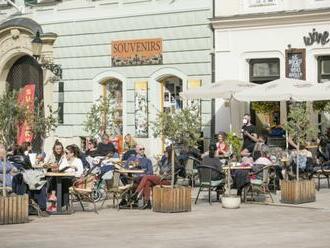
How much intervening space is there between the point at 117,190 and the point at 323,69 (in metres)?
9.97

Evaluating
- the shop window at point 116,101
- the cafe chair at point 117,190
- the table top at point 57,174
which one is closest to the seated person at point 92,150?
the shop window at point 116,101

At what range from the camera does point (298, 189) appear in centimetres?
1722

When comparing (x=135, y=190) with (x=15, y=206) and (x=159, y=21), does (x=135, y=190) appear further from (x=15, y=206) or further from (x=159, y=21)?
(x=159, y=21)

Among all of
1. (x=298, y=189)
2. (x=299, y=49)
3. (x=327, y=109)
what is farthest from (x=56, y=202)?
(x=299, y=49)

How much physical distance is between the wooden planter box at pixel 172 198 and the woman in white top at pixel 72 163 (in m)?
1.61

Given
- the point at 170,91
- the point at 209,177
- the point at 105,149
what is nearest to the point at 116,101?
the point at 170,91

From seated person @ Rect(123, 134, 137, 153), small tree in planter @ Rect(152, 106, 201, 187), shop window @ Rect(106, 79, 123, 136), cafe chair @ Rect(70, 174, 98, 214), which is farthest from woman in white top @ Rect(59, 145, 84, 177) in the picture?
shop window @ Rect(106, 79, 123, 136)

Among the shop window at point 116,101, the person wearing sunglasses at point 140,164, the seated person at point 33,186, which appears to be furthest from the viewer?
the shop window at point 116,101

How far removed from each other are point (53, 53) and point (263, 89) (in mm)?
10895

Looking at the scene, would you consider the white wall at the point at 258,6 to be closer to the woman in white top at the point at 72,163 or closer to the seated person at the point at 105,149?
the seated person at the point at 105,149

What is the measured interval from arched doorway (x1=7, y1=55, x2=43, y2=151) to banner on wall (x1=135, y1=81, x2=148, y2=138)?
432 centimetres

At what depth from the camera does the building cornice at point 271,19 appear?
24.2 metres

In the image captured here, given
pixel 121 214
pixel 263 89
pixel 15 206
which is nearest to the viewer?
pixel 15 206

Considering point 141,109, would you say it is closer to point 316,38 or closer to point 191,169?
point 316,38
